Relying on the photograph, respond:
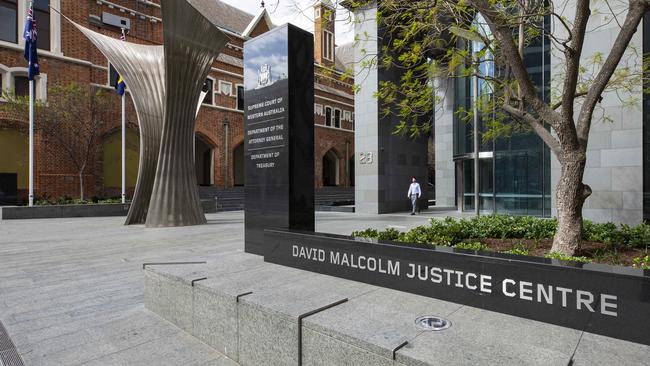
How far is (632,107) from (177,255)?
42.1 ft

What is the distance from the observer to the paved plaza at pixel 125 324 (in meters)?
2.55

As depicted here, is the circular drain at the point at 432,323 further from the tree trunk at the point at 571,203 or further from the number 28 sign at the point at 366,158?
the number 28 sign at the point at 366,158


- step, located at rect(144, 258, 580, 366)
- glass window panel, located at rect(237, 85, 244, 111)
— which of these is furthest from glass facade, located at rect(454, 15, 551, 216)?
glass window panel, located at rect(237, 85, 244, 111)

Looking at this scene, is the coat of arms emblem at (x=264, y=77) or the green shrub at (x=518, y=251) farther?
the coat of arms emblem at (x=264, y=77)

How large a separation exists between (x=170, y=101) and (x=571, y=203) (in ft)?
40.8

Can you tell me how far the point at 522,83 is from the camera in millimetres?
5477

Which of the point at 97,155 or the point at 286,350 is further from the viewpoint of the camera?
the point at 97,155

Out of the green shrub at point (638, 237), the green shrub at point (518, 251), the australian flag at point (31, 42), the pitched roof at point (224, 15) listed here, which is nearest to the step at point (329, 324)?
the green shrub at point (518, 251)

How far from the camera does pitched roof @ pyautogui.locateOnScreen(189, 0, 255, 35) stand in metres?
35.4

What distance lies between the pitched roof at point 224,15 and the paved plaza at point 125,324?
102 feet

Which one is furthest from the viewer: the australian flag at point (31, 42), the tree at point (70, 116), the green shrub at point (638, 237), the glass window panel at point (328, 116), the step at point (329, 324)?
the glass window panel at point (328, 116)

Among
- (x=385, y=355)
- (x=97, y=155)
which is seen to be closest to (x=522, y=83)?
(x=385, y=355)

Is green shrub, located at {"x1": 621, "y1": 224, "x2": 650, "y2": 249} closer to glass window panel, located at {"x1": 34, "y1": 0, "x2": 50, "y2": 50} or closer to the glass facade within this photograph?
the glass facade

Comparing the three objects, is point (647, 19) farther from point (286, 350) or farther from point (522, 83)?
point (286, 350)
